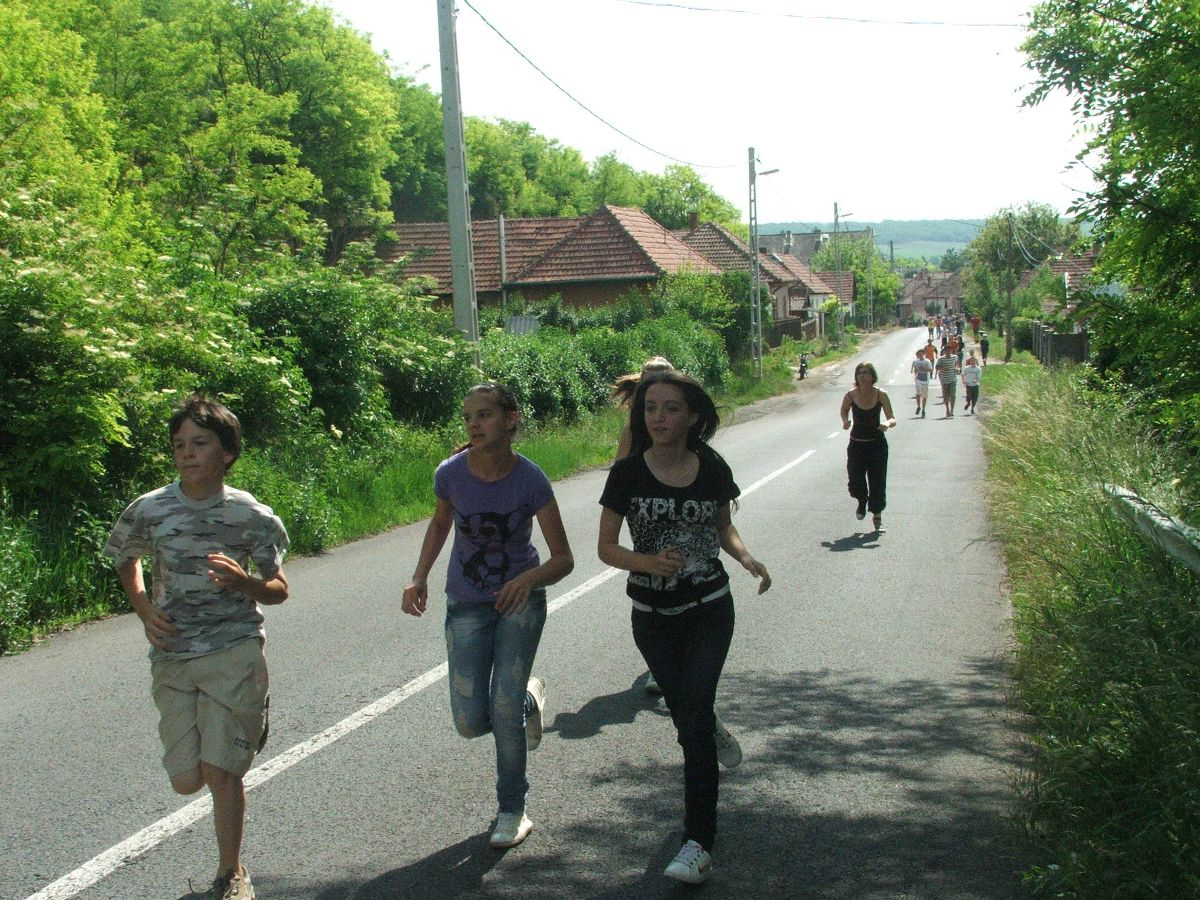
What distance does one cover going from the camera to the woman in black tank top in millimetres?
12398

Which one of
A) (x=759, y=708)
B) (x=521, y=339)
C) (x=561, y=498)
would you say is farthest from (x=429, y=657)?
(x=521, y=339)

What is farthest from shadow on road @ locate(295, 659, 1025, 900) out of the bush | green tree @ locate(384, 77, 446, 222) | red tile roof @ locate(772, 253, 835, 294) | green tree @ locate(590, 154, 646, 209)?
green tree @ locate(590, 154, 646, 209)

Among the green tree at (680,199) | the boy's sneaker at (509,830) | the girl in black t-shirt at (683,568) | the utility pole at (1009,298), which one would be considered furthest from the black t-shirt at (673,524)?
the green tree at (680,199)

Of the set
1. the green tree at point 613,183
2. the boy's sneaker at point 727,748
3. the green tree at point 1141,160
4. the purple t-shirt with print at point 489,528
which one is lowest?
the boy's sneaker at point 727,748

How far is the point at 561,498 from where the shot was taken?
51.6ft

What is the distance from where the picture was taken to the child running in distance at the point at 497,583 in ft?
15.1

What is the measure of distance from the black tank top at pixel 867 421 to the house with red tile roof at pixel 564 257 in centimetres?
3028

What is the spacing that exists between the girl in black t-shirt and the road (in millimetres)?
446

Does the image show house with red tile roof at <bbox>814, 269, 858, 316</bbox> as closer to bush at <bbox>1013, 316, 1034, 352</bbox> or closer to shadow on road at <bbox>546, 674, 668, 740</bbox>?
bush at <bbox>1013, 316, 1034, 352</bbox>

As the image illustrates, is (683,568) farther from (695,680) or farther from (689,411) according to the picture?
(689,411)

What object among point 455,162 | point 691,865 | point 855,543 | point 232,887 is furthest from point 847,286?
point 232,887

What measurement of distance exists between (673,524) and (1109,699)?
73.5 inches

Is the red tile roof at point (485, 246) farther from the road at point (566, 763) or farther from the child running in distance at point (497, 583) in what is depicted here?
the child running in distance at point (497, 583)

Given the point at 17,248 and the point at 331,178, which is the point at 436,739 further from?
the point at 331,178
